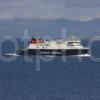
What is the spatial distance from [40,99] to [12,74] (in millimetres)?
42001

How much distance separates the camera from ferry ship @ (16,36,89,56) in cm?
17362

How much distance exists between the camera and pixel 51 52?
176 metres

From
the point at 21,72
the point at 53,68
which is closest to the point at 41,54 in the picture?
the point at 53,68

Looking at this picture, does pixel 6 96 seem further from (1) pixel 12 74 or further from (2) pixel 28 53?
(2) pixel 28 53

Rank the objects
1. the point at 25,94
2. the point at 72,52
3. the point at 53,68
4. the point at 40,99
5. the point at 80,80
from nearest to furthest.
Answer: the point at 40,99 → the point at 25,94 → the point at 80,80 → the point at 53,68 → the point at 72,52

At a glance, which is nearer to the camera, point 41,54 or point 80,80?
point 80,80

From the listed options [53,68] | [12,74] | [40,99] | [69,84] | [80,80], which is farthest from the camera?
[53,68]

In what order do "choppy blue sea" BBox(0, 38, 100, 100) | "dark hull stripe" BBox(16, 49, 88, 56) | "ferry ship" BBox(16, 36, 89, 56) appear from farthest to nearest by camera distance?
"ferry ship" BBox(16, 36, 89, 56)
"dark hull stripe" BBox(16, 49, 88, 56)
"choppy blue sea" BBox(0, 38, 100, 100)

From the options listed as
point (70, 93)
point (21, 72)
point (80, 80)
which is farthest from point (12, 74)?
point (70, 93)

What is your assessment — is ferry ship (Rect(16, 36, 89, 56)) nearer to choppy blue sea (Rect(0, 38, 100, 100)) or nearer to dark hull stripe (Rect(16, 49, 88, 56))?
dark hull stripe (Rect(16, 49, 88, 56))

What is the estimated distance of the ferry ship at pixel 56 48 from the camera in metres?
174

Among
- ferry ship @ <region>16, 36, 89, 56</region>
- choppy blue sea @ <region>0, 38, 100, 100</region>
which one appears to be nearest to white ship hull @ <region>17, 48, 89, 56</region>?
ferry ship @ <region>16, 36, 89, 56</region>

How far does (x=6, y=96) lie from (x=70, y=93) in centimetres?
909

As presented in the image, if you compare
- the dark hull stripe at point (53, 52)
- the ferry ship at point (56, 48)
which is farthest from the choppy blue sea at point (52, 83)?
the ferry ship at point (56, 48)
